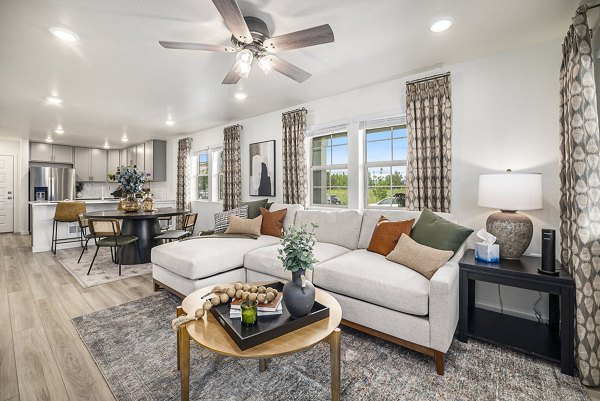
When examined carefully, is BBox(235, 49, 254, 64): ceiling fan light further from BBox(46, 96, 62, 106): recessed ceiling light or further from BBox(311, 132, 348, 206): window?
BBox(46, 96, 62, 106): recessed ceiling light

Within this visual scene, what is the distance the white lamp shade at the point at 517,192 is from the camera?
6.93ft

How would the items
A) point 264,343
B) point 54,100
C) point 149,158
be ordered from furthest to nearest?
point 149,158 < point 54,100 < point 264,343

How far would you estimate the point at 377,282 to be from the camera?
1980 millimetres

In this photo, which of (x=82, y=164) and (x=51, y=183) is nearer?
(x=51, y=183)

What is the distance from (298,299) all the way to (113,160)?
31.4 feet

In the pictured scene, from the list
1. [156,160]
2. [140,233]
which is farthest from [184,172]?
[140,233]

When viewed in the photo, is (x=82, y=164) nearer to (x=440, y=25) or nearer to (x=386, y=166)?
(x=386, y=166)

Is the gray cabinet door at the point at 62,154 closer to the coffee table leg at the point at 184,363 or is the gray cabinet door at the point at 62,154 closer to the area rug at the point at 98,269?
the area rug at the point at 98,269

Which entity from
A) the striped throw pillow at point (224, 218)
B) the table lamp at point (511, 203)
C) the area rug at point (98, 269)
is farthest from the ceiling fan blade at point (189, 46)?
the area rug at point (98, 269)

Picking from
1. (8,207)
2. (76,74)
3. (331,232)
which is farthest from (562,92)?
(8,207)

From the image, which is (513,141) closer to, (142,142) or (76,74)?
(76,74)

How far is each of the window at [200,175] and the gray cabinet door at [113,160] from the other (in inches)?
153

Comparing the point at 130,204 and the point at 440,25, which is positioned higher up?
the point at 440,25

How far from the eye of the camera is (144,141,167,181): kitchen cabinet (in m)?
7.02
